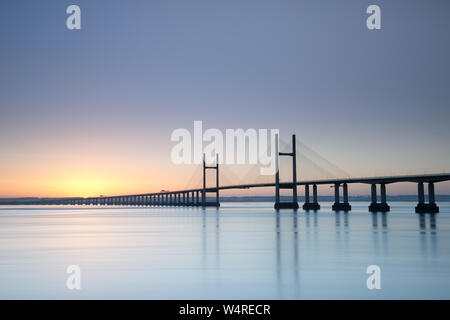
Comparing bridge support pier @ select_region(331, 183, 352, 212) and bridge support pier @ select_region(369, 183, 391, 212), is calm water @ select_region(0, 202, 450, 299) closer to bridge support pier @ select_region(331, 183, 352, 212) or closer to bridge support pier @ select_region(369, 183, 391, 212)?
bridge support pier @ select_region(369, 183, 391, 212)

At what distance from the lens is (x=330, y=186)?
11688cm

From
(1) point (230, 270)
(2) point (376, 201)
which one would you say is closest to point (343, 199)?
(2) point (376, 201)

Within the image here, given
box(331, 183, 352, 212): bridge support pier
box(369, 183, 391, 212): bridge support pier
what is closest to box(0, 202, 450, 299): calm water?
box(369, 183, 391, 212): bridge support pier

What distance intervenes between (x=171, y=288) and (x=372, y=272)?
25.2 ft

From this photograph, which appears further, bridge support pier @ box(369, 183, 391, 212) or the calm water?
bridge support pier @ box(369, 183, 391, 212)

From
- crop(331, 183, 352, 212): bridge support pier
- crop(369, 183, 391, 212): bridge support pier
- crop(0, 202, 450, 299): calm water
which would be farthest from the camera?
crop(331, 183, 352, 212): bridge support pier

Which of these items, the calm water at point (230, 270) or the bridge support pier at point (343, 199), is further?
the bridge support pier at point (343, 199)

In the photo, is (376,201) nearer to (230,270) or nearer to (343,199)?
(343,199)

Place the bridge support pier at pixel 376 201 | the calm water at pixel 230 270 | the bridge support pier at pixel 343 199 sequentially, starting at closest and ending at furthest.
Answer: the calm water at pixel 230 270 → the bridge support pier at pixel 376 201 → the bridge support pier at pixel 343 199

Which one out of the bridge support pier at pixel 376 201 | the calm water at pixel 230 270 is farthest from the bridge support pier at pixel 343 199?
the calm water at pixel 230 270

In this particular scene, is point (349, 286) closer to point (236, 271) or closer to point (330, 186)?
point (236, 271)

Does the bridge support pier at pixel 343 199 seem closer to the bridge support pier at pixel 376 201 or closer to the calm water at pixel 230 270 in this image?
the bridge support pier at pixel 376 201

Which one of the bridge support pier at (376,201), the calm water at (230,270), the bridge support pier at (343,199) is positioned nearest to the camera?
the calm water at (230,270)
